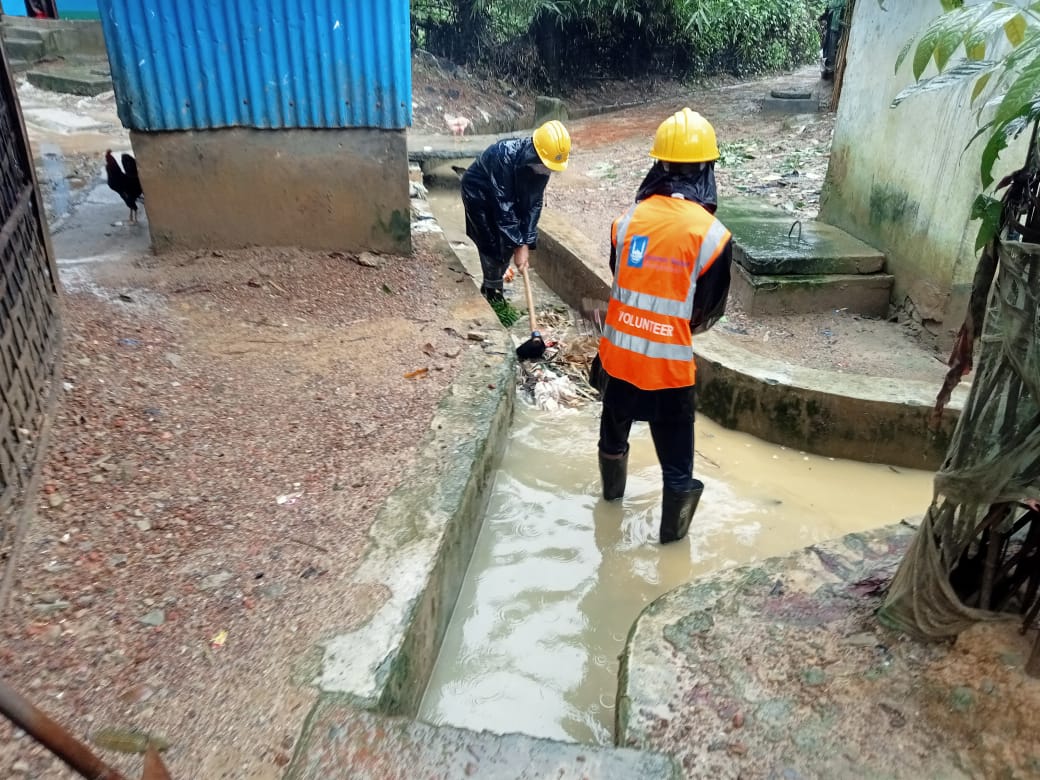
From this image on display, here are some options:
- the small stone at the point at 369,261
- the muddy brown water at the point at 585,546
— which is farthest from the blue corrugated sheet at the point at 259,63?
the muddy brown water at the point at 585,546

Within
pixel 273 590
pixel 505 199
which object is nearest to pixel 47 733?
pixel 273 590

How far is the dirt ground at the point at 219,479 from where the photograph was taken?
1.98 metres

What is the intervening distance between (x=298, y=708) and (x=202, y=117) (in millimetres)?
4111

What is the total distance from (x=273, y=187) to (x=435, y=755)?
13.6 ft

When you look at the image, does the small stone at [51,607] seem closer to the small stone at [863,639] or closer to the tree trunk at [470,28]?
the small stone at [863,639]

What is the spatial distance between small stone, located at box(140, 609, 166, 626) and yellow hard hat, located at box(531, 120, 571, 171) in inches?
142

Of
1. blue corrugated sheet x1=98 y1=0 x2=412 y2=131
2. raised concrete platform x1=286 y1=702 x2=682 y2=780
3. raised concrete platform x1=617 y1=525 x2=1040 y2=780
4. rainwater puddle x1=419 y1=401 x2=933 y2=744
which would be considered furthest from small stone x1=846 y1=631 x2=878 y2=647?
blue corrugated sheet x1=98 y1=0 x2=412 y2=131

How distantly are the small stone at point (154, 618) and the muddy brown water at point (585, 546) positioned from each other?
2.92ft

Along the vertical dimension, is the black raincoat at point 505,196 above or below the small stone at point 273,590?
above

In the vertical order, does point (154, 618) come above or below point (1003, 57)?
below

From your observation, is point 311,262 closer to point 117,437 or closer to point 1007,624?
point 117,437

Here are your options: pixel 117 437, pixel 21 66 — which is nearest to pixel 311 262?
pixel 117 437

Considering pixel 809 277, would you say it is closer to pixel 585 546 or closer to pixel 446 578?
pixel 585 546

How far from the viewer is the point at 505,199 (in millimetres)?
5422
